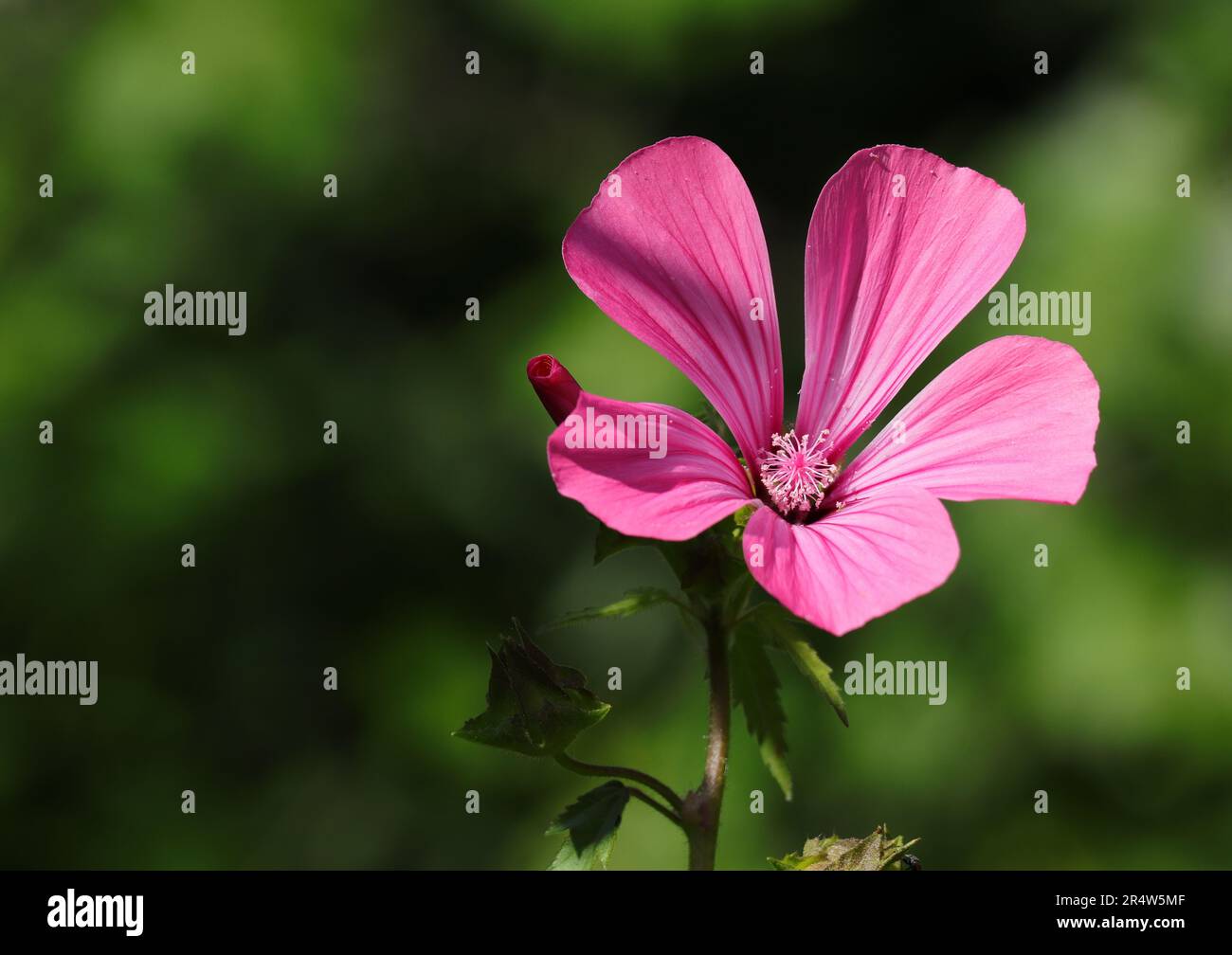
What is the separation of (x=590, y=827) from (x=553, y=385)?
41 cm

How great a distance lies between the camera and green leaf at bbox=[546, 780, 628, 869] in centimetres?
117

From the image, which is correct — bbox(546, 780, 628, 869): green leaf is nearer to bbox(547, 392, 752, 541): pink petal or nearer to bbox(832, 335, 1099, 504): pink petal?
bbox(547, 392, 752, 541): pink petal

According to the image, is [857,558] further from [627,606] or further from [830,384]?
[830,384]

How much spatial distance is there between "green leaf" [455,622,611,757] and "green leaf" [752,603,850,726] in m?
0.18

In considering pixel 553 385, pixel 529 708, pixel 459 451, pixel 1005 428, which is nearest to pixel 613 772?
pixel 529 708

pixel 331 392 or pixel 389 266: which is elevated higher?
pixel 389 266

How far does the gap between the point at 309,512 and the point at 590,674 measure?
0.74m

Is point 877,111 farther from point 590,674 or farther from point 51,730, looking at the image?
point 51,730

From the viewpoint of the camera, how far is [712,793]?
3.74ft

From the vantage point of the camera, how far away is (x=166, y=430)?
2.94m

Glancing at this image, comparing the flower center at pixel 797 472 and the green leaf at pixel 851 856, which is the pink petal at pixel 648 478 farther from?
the green leaf at pixel 851 856

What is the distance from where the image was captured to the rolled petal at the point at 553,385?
1.26m

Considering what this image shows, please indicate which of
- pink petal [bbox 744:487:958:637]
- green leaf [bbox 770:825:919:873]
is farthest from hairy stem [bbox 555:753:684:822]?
pink petal [bbox 744:487:958:637]


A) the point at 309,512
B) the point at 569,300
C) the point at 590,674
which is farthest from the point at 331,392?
the point at 590,674
